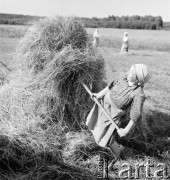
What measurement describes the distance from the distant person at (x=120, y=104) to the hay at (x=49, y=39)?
106 cm

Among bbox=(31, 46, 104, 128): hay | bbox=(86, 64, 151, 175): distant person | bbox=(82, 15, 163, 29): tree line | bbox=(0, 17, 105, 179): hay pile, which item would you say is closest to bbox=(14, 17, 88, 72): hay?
bbox=(0, 17, 105, 179): hay pile

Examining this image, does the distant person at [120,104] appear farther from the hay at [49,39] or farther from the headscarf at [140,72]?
the hay at [49,39]

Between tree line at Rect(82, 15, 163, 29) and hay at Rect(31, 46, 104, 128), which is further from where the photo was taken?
tree line at Rect(82, 15, 163, 29)

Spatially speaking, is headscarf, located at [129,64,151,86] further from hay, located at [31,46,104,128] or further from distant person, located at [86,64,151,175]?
hay, located at [31,46,104,128]

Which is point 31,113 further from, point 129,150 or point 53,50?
point 129,150

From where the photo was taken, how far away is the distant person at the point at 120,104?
325 cm

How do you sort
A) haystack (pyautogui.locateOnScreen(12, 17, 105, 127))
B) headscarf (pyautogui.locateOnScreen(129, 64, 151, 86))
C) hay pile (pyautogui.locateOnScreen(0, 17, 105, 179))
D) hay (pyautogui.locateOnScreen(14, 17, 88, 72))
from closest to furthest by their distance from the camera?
headscarf (pyautogui.locateOnScreen(129, 64, 151, 86)), hay pile (pyautogui.locateOnScreen(0, 17, 105, 179)), haystack (pyautogui.locateOnScreen(12, 17, 105, 127)), hay (pyautogui.locateOnScreen(14, 17, 88, 72))

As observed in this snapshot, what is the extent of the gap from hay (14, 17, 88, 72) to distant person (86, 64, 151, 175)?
1058 millimetres

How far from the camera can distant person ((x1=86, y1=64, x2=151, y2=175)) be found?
10.7ft

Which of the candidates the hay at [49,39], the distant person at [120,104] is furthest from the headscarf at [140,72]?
the hay at [49,39]

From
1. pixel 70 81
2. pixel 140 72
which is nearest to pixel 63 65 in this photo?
pixel 70 81

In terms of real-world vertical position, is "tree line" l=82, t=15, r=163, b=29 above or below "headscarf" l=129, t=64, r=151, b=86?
above

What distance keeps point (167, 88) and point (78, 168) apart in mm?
5684

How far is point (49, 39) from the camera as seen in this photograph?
14.3 feet
